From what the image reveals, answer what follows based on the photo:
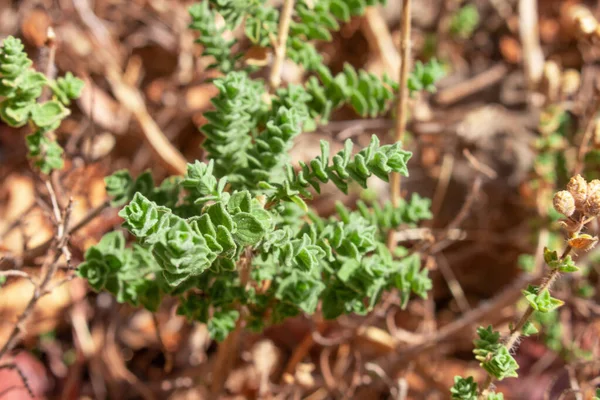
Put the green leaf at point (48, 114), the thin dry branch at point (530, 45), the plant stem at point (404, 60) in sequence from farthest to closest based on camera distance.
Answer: the thin dry branch at point (530, 45), the plant stem at point (404, 60), the green leaf at point (48, 114)

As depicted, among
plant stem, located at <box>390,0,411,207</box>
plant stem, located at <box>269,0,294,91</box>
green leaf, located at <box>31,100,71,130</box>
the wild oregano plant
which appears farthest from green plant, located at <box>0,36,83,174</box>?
plant stem, located at <box>390,0,411,207</box>

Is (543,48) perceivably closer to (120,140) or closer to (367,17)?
(367,17)

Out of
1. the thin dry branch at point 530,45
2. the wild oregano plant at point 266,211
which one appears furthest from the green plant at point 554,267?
the thin dry branch at point 530,45

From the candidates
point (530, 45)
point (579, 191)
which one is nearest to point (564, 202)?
point (579, 191)

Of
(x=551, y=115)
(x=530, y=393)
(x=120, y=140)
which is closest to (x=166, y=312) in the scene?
(x=120, y=140)

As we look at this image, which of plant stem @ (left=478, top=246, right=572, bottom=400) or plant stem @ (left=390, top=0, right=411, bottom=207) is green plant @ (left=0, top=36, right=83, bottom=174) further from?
plant stem @ (left=478, top=246, right=572, bottom=400)

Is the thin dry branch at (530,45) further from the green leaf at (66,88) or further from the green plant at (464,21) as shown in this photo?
the green leaf at (66,88)
